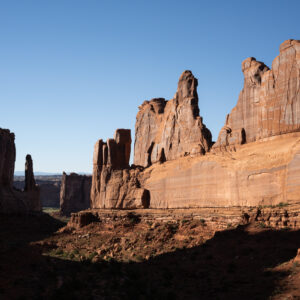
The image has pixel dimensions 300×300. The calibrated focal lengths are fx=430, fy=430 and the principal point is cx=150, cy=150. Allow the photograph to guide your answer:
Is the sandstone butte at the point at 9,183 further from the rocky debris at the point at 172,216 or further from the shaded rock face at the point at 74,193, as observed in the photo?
the shaded rock face at the point at 74,193

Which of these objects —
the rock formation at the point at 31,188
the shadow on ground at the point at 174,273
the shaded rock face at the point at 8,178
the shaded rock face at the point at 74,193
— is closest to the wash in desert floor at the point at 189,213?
the shadow on ground at the point at 174,273

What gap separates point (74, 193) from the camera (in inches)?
4102

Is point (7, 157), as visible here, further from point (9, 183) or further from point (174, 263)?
point (174, 263)

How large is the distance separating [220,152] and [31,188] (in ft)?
144

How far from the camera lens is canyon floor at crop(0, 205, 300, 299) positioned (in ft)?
66.3

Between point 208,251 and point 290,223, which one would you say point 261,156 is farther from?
point 208,251

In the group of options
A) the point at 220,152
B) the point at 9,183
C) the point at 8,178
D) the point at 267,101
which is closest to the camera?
the point at 267,101

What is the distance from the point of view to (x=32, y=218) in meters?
60.7

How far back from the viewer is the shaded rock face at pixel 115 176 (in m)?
45.2

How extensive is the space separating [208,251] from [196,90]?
1879 cm

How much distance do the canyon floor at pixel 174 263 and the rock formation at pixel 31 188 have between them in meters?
33.8

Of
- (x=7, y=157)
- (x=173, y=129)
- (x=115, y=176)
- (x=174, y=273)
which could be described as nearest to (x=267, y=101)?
(x=173, y=129)

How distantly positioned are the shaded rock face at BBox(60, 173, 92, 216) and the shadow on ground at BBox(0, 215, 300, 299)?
248 feet

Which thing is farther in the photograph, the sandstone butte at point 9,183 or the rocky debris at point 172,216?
the sandstone butte at point 9,183
